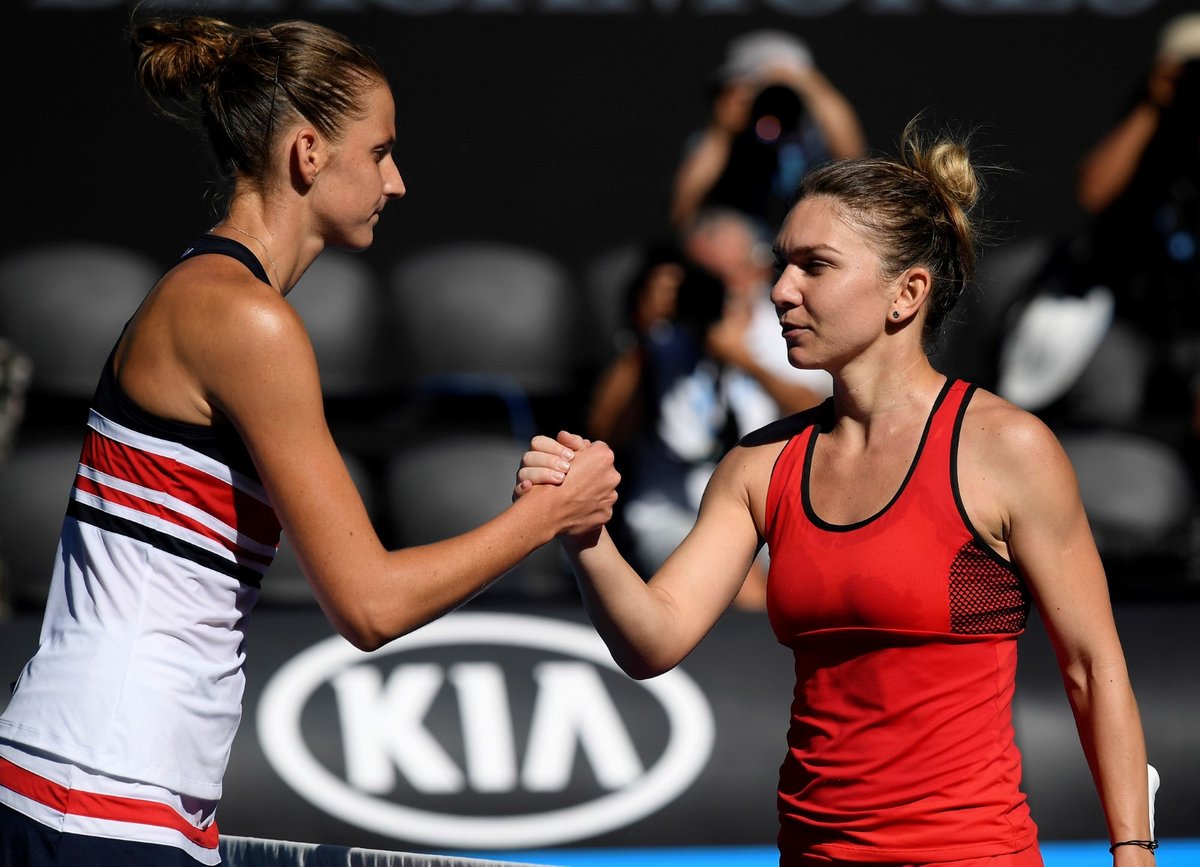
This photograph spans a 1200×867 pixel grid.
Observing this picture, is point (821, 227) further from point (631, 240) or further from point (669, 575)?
point (631, 240)

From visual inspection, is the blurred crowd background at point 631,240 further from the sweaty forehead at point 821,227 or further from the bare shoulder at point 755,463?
the sweaty forehead at point 821,227

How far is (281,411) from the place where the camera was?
1747 millimetres

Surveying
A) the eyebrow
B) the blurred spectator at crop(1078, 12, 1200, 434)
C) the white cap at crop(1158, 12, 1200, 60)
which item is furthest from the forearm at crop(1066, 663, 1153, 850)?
the white cap at crop(1158, 12, 1200, 60)

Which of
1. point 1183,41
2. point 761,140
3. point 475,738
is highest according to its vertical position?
point 1183,41

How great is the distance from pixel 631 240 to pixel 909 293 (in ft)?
12.9

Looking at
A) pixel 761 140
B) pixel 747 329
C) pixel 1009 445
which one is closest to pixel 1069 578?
pixel 1009 445

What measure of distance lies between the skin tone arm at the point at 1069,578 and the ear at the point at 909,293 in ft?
0.79

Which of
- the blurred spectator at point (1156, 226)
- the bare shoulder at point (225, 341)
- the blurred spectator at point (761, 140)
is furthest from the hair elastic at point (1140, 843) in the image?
the blurred spectator at point (761, 140)

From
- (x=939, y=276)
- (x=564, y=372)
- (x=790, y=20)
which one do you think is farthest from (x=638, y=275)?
(x=939, y=276)

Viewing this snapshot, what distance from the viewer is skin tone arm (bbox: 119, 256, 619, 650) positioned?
1.74m

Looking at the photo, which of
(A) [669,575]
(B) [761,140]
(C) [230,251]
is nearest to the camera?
(C) [230,251]

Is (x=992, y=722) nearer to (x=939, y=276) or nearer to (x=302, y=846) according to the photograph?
(x=939, y=276)

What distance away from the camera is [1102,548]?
509 cm

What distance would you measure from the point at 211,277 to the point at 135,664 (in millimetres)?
456
